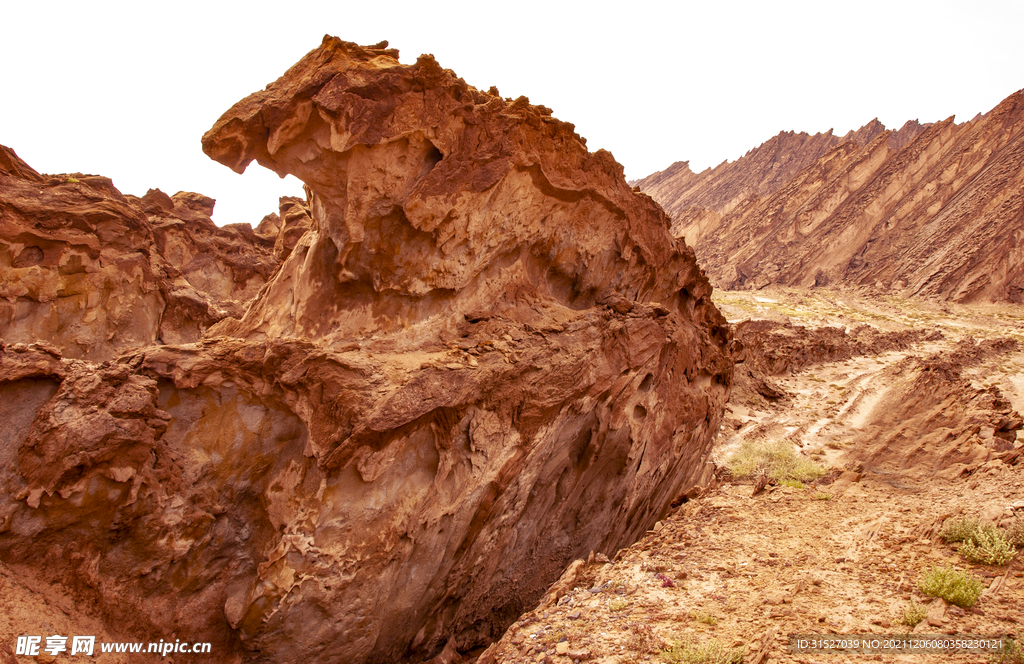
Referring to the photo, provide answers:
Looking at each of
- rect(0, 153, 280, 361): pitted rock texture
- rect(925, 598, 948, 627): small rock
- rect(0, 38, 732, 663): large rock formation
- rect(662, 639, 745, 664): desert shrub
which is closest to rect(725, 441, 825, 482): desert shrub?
rect(0, 38, 732, 663): large rock formation

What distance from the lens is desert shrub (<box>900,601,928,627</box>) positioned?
17.1ft

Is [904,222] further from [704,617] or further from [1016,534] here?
[704,617]

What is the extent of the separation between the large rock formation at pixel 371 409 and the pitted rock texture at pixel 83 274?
4742 mm

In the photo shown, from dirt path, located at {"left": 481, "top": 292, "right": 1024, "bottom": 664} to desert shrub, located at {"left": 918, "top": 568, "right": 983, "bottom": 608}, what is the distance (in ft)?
0.34

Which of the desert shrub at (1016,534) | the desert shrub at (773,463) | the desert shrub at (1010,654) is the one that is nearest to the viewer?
the desert shrub at (1010,654)

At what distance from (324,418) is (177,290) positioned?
972cm

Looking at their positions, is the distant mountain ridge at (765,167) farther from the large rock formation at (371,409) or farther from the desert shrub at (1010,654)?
the desert shrub at (1010,654)

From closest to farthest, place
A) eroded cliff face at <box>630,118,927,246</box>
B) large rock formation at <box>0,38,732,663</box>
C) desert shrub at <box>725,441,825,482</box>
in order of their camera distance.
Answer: large rock formation at <box>0,38,732,663</box>, desert shrub at <box>725,441,825,482</box>, eroded cliff face at <box>630,118,927,246</box>

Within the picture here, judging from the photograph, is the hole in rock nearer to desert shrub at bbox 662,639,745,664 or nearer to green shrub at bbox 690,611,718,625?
desert shrub at bbox 662,639,745,664

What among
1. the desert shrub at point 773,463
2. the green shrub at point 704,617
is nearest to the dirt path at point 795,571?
the green shrub at point 704,617

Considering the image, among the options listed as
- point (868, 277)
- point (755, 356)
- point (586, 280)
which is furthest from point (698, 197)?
point (586, 280)

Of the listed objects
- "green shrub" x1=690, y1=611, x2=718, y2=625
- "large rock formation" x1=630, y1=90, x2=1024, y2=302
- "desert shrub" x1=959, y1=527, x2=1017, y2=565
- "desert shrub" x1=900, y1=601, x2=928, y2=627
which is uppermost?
"large rock formation" x1=630, y1=90, x2=1024, y2=302

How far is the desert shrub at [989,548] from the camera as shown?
20.4 ft

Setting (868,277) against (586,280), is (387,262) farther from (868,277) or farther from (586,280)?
(868,277)
